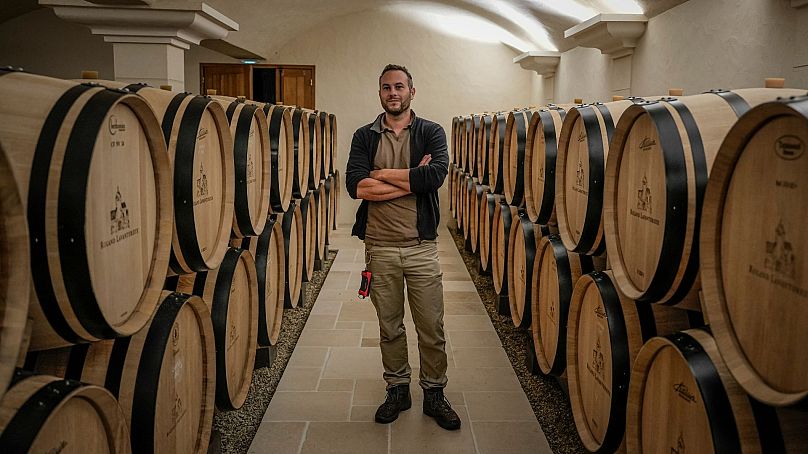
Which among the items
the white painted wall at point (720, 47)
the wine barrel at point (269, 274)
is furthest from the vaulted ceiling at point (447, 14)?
the wine barrel at point (269, 274)

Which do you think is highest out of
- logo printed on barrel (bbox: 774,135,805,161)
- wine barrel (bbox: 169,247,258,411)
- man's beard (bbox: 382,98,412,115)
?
man's beard (bbox: 382,98,412,115)

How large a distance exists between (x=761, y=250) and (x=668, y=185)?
0.43m

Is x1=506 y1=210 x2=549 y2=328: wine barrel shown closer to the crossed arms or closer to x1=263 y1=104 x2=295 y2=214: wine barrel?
the crossed arms

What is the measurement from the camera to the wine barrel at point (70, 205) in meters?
1.37

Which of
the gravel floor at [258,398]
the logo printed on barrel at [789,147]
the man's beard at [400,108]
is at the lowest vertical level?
the gravel floor at [258,398]

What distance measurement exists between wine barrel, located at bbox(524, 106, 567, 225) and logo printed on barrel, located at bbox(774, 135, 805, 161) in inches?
76.4

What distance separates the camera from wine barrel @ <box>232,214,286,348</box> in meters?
3.55

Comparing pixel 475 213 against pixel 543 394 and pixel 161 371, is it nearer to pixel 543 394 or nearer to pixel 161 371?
pixel 543 394

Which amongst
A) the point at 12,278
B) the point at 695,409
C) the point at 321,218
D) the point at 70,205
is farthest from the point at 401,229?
the point at 321,218

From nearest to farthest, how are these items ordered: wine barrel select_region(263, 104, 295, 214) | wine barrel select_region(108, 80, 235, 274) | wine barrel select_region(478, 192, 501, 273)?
1. wine barrel select_region(108, 80, 235, 274)
2. wine barrel select_region(263, 104, 295, 214)
3. wine barrel select_region(478, 192, 501, 273)

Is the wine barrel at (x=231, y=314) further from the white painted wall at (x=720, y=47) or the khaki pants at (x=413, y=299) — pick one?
the white painted wall at (x=720, y=47)

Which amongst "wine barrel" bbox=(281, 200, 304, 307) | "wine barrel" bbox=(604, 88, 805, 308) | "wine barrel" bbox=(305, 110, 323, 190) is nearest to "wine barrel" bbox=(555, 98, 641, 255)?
"wine barrel" bbox=(604, 88, 805, 308)

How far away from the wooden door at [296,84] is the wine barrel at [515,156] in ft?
19.5

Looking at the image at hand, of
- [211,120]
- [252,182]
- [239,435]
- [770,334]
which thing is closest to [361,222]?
[252,182]
